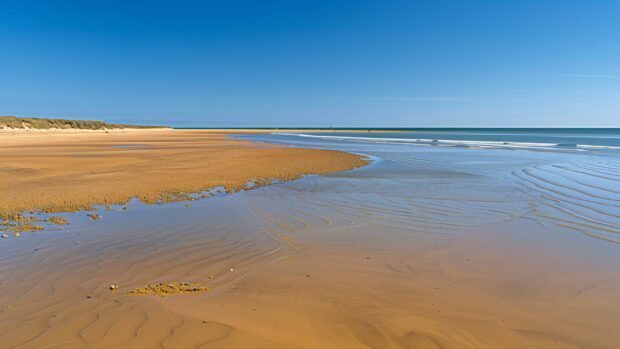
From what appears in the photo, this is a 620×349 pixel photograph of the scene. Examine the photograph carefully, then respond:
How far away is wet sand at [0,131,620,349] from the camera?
4.07m

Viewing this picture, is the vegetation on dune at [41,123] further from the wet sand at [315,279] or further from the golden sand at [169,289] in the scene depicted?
the golden sand at [169,289]

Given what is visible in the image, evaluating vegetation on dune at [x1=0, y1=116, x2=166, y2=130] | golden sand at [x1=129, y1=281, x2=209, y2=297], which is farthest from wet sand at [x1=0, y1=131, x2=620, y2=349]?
vegetation on dune at [x1=0, y1=116, x2=166, y2=130]

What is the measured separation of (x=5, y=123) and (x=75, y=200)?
8553 centimetres

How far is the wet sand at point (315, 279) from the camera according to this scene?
13.4 feet

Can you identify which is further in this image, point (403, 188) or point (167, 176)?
point (167, 176)

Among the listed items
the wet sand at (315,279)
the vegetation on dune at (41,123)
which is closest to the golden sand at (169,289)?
the wet sand at (315,279)

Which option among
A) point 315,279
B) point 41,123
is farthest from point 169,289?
point 41,123

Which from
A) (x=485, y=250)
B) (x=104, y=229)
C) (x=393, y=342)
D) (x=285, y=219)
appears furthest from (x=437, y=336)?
(x=104, y=229)

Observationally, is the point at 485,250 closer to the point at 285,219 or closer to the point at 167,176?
the point at 285,219

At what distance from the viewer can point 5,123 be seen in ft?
247

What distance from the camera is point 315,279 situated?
5625 mm

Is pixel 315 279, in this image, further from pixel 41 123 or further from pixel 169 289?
pixel 41 123

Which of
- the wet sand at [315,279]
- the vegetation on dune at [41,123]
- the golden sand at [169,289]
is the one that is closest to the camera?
the wet sand at [315,279]

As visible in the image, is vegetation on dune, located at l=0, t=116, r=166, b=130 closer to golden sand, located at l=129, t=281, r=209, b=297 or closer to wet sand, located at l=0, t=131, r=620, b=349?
wet sand, located at l=0, t=131, r=620, b=349
